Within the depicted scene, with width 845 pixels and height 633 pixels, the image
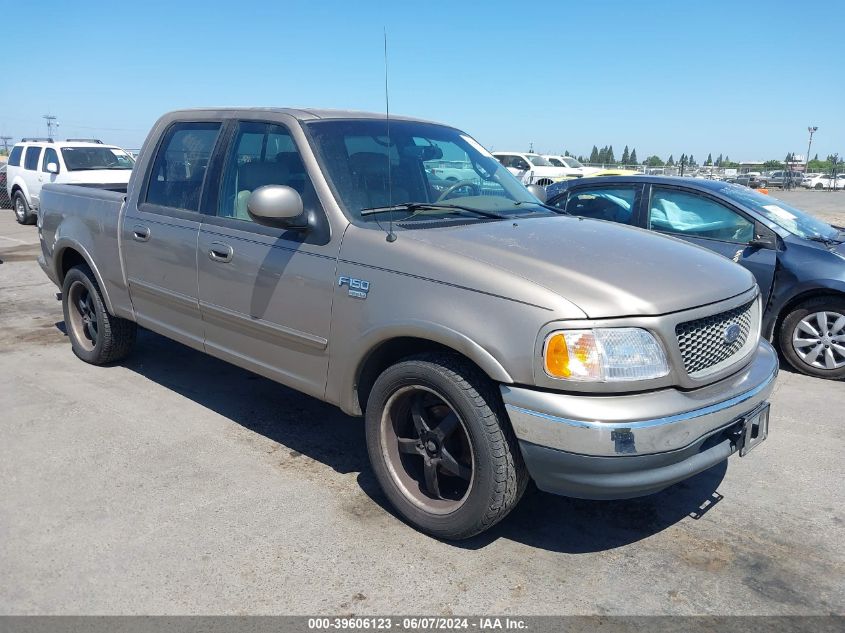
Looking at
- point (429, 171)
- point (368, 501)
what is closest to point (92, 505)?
point (368, 501)

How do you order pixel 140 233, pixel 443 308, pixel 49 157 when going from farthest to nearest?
pixel 49 157
pixel 140 233
pixel 443 308

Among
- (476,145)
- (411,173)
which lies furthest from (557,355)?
(476,145)

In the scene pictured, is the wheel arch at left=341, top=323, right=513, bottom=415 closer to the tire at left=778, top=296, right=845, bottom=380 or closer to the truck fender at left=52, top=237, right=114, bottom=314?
the truck fender at left=52, top=237, right=114, bottom=314

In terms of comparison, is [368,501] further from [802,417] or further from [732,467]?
[802,417]

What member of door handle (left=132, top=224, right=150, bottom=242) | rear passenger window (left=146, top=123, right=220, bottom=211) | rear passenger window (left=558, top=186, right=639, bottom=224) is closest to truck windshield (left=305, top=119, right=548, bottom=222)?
rear passenger window (left=146, top=123, right=220, bottom=211)

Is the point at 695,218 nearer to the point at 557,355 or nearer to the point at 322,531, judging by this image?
the point at 557,355

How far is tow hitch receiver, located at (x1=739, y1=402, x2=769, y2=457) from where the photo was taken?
3121 millimetres

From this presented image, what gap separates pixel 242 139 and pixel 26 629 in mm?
2736

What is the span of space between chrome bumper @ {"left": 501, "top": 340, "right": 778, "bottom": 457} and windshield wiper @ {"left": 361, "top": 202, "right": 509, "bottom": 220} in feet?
4.16

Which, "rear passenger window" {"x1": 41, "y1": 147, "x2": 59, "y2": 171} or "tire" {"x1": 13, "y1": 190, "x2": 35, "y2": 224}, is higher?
"rear passenger window" {"x1": 41, "y1": 147, "x2": 59, "y2": 171}

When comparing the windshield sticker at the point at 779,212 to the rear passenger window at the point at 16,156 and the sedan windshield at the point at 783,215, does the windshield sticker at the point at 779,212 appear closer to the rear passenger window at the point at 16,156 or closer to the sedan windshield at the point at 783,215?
the sedan windshield at the point at 783,215

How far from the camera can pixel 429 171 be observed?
4.16 metres

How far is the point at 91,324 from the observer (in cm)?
579

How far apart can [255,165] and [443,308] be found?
1739 millimetres
